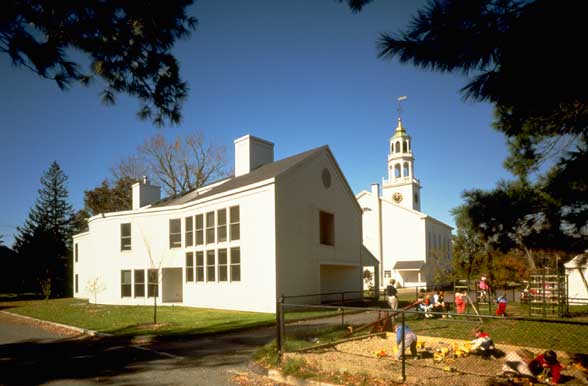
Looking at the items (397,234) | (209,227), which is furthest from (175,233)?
(397,234)

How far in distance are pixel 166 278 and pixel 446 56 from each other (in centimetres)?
2592

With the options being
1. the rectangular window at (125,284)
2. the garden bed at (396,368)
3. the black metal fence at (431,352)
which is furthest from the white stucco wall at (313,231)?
the rectangular window at (125,284)

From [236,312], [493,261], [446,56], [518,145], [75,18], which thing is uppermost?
[75,18]

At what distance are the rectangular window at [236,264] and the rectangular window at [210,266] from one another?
1804 millimetres

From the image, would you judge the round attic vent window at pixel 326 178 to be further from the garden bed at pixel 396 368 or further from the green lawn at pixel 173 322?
the garden bed at pixel 396 368

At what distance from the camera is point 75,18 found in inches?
236

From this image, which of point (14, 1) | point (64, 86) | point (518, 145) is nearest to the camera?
point (14, 1)

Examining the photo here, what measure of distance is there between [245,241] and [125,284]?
11.8m

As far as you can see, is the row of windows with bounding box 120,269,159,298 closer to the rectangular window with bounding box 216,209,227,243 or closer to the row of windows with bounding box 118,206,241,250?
the row of windows with bounding box 118,206,241,250

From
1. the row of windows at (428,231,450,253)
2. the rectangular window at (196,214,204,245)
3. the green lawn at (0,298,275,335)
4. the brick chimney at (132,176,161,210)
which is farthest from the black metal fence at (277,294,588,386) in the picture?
the row of windows at (428,231,450,253)

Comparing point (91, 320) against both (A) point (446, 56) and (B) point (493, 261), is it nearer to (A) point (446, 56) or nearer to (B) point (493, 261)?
(A) point (446, 56)

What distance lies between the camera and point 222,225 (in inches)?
910

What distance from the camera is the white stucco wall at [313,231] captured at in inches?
822

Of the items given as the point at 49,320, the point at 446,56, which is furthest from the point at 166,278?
the point at 446,56
